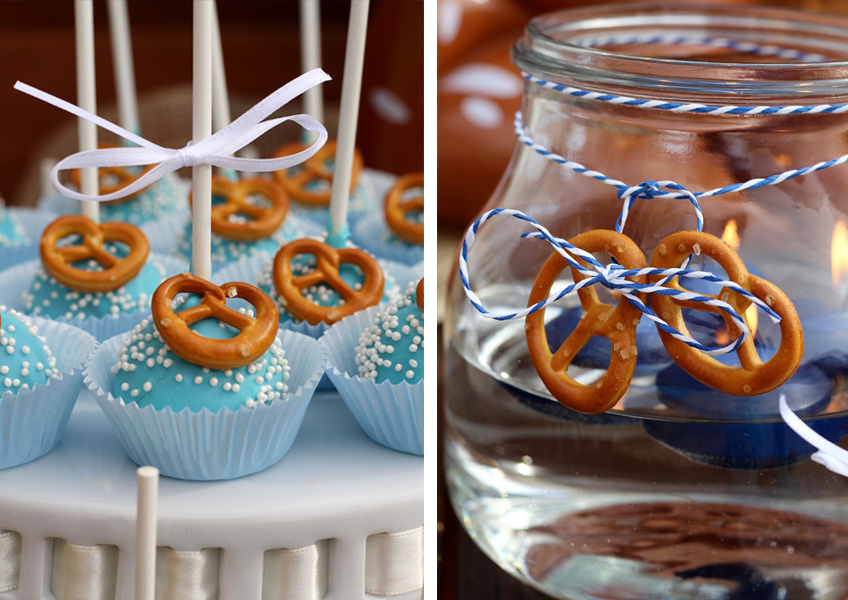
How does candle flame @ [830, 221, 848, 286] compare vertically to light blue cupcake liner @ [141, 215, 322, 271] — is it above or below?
above

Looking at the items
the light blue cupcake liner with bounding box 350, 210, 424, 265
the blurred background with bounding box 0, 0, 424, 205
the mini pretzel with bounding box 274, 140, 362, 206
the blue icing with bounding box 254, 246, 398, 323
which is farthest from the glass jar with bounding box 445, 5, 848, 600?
the blurred background with bounding box 0, 0, 424, 205

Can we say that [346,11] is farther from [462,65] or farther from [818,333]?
[818,333]

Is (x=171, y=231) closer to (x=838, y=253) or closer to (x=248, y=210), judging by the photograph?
(x=248, y=210)

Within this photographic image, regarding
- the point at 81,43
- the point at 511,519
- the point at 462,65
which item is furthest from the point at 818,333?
the point at 462,65

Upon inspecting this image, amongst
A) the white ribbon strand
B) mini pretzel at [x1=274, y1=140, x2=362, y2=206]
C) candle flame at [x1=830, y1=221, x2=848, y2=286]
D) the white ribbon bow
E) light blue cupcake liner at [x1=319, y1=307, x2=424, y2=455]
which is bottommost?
light blue cupcake liner at [x1=319, y1=307, x2=424, y2=455]

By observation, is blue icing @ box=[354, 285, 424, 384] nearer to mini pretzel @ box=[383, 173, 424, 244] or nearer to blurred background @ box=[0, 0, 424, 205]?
mini pretzel @ box=[383, 173, 424, 244]

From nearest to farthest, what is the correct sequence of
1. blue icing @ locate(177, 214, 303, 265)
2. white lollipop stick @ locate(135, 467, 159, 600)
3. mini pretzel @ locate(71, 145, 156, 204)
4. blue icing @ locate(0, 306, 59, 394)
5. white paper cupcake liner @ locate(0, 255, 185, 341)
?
1. white lollipop stick @ locate(135, 467, 159, 600)
2. blue icing @ locate(0, 306, 59, 394)
3. white paper cupcake liner @ locate(0, 255, 185, 341)
4. blue icing @ locate(177, 214, 303, 265)
5. mini pretzel @ locate(71, 145, 156, 204)
